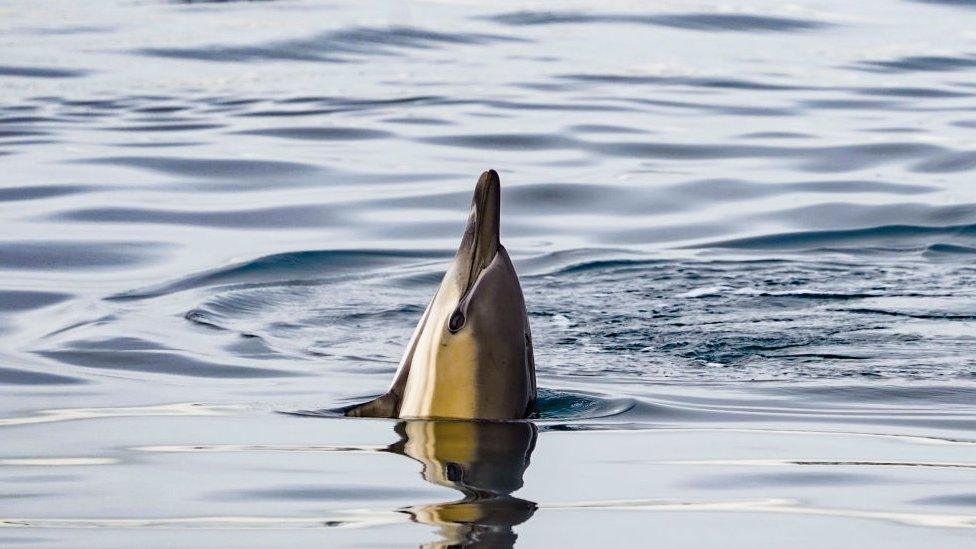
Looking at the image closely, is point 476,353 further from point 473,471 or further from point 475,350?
point 473,471

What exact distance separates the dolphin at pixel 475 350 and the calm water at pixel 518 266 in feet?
0.44

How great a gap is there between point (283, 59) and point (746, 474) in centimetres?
1428

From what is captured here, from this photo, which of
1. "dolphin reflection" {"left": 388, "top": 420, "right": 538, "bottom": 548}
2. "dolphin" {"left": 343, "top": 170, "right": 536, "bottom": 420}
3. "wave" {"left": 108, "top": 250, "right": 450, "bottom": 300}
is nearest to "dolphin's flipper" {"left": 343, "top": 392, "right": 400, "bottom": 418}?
"dolphin" {"left": 343, "top": 170, "right": 536, "bottom": 420}

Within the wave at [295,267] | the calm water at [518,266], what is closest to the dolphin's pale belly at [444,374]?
the calm water at [518,266]

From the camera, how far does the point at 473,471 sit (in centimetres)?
499

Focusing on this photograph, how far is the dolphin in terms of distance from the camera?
5.57 m

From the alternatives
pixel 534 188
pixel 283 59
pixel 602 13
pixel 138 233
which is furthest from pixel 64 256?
pixel 602 13

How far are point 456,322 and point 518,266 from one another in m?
4.29

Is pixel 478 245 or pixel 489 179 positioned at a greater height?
pixel 489 179

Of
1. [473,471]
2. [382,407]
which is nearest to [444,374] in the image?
[382,407]

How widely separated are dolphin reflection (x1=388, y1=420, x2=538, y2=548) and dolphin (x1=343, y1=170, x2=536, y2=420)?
0.07 m

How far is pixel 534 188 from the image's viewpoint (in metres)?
12.3

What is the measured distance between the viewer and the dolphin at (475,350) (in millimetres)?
5574

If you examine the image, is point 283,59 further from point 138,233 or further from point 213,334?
point 213,334
